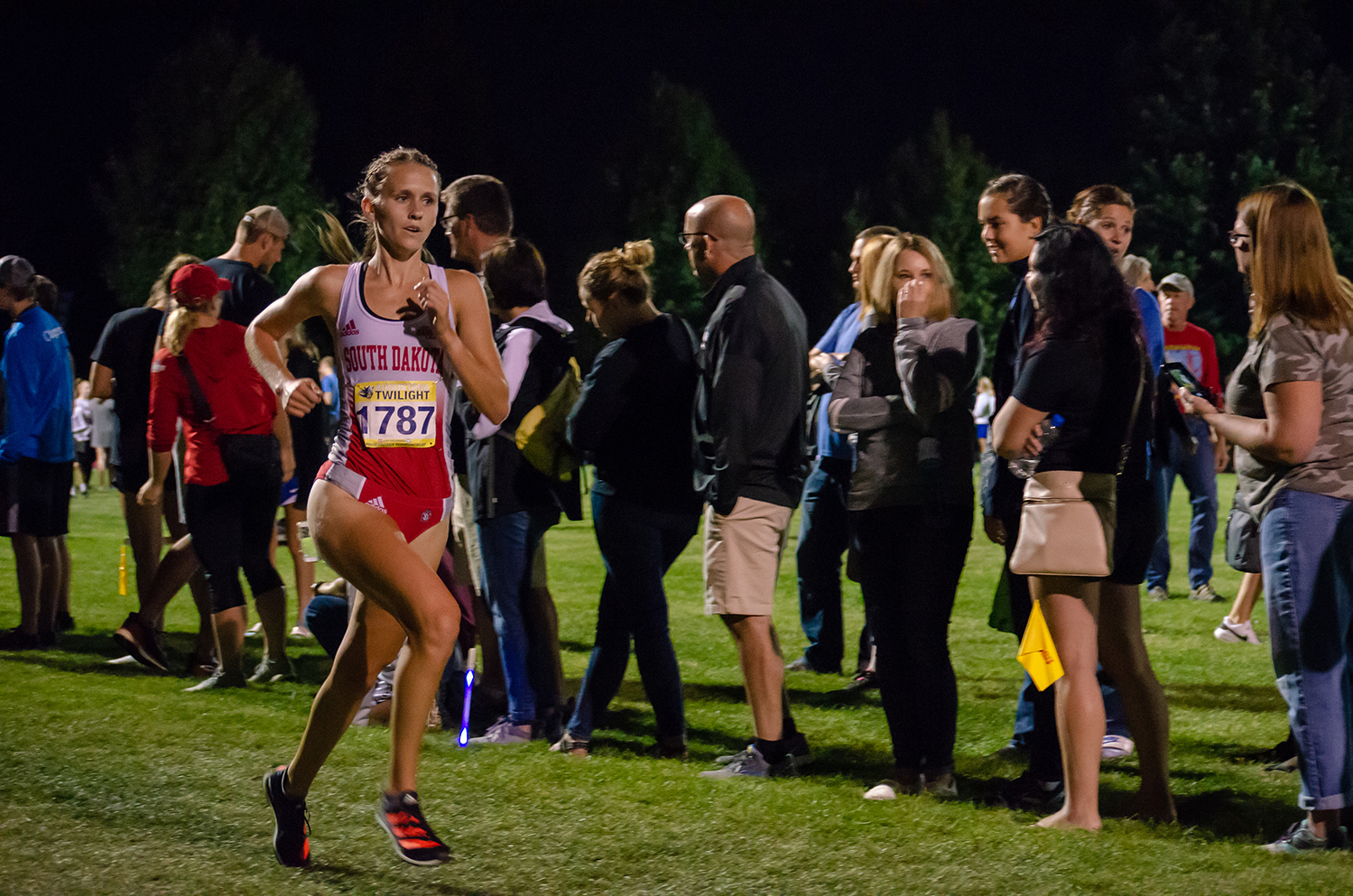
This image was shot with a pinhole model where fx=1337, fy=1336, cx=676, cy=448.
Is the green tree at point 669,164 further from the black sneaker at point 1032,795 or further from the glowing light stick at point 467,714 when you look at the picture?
the black sneaker at point 1032,795

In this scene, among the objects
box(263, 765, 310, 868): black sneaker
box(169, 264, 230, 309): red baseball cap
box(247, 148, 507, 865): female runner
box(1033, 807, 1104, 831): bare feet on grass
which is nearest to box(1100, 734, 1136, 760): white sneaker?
box(1033, 807, 1104, 831): bare feet on grass

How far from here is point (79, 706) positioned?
6488 mm

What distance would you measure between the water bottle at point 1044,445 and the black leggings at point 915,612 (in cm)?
52

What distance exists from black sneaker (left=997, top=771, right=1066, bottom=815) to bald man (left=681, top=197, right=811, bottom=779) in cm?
91

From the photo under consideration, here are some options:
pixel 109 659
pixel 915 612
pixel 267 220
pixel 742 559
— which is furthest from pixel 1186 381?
pixel 109 659

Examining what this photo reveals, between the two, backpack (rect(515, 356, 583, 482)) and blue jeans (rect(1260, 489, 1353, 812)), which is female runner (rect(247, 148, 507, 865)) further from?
blue jeans (rect(1260, 489, 1353, 812))

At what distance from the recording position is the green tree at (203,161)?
141 feet

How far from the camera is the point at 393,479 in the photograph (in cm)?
407

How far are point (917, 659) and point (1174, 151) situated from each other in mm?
44151

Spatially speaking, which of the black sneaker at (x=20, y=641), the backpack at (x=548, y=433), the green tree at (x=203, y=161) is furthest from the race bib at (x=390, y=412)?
the green tree at (x=203, y=161)

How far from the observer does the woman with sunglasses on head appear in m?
4.24

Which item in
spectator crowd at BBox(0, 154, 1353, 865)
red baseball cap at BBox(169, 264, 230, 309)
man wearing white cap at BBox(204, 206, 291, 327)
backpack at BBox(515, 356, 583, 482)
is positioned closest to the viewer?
spectator crowd at BBox(0, 154, 1353, 865)

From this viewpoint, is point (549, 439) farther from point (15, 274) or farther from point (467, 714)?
point (15, 274)

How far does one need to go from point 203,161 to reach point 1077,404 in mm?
43711
